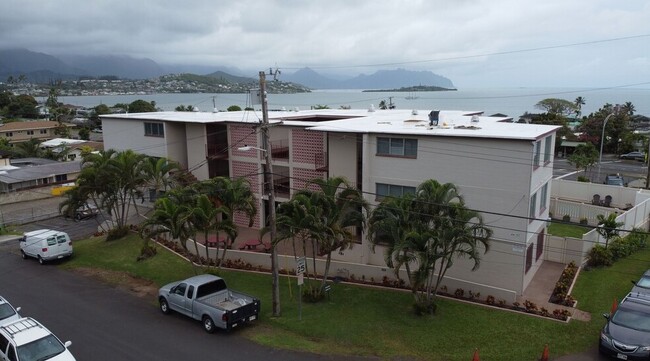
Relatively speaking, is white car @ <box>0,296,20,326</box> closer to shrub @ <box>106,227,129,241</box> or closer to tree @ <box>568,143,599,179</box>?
shrub @ <box>106,227,129,241</box>

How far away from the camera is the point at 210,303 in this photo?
19.0 metres

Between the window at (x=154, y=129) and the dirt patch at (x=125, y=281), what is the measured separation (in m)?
12.0

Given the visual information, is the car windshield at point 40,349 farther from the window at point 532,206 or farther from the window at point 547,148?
the window at point 547,148

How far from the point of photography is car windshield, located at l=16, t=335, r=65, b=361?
14438 mm

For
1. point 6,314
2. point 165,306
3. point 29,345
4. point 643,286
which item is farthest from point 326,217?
point 643,286

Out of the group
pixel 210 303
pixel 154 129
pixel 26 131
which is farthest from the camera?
pixel 26 131

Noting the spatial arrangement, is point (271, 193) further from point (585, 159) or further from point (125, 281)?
point (585, 159)

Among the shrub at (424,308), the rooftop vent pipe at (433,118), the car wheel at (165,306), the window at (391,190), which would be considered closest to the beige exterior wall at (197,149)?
the window at (391,190)

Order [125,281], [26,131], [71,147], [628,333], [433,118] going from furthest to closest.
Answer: [26,131], [71,147], [433,118], [125,281], [628,333]

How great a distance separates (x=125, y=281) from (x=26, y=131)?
237ft

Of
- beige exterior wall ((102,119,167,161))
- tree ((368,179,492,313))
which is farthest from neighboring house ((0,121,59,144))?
tree ((368,179,492,313))

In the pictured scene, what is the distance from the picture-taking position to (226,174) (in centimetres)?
3562

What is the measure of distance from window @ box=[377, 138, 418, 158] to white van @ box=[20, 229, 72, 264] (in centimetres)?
1898

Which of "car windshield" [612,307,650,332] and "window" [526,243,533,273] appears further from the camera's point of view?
"window" [526,243,533,273]
